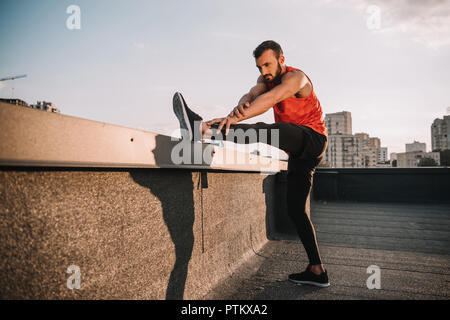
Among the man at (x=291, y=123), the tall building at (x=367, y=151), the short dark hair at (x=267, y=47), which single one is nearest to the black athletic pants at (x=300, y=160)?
the man at (x=291, y=123)

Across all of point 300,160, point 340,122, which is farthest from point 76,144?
point 340,122

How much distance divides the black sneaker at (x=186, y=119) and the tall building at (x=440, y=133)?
4336 inches

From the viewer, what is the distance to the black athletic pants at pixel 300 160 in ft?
7.30

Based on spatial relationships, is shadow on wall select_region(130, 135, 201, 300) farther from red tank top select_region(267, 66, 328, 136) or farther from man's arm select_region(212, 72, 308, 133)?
red tank top select_region(267, 66, 328, 136)

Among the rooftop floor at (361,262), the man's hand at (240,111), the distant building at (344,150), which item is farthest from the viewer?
the distant building at (344,150)

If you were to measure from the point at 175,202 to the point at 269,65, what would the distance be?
4.42 feet

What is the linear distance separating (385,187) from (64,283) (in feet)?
26.3

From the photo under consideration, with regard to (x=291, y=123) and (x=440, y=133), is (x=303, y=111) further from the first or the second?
(x=440, y=133)

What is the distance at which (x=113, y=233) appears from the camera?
1.37 metres

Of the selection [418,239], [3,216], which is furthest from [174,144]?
[418,239]

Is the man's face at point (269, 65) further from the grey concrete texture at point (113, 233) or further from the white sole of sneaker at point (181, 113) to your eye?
the grey concrete texture at point (113, 233)

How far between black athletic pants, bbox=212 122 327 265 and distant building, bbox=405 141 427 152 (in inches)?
6091

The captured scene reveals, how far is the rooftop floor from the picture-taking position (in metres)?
2.19

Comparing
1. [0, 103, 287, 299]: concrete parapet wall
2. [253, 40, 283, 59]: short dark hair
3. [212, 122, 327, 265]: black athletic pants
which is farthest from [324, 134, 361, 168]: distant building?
[0, 103, 287, 299]: concrete parapet wall
